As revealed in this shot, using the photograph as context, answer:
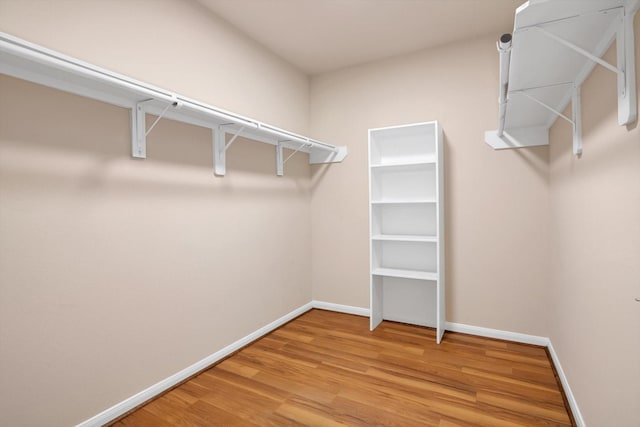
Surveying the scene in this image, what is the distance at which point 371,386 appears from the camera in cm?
212

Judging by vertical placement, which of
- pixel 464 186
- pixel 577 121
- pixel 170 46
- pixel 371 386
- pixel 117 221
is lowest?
pixel 371 386

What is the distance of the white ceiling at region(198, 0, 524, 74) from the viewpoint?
240 centimetres

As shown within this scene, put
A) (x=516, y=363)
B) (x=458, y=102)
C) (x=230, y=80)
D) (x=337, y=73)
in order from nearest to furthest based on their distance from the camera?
(x=516, y=363) → (x=230, y=80) → (x=458, y=102) → (x=337, y=73)

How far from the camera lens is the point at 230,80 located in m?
2.63

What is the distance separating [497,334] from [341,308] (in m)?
1.49

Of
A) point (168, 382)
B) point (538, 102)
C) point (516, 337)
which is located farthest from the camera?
point (516, 337)

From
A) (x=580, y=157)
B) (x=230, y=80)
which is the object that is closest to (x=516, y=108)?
(x=580, y=157)

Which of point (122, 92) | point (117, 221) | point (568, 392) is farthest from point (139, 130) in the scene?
point (568, 392)

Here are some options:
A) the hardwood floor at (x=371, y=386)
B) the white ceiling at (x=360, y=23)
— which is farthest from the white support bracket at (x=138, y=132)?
the hardwood floor at (x=371, y=386)

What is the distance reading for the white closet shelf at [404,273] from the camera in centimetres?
288

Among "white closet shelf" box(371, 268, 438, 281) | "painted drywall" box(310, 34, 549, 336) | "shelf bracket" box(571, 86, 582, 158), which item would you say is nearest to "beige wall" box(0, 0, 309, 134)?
"painted drywall" box(310, 34, 549, 336)

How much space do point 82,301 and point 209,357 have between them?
1032 mm

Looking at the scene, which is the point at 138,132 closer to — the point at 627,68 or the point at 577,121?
the point at 627,68

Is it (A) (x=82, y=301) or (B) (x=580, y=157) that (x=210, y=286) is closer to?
(A) (x=82, y=301)
